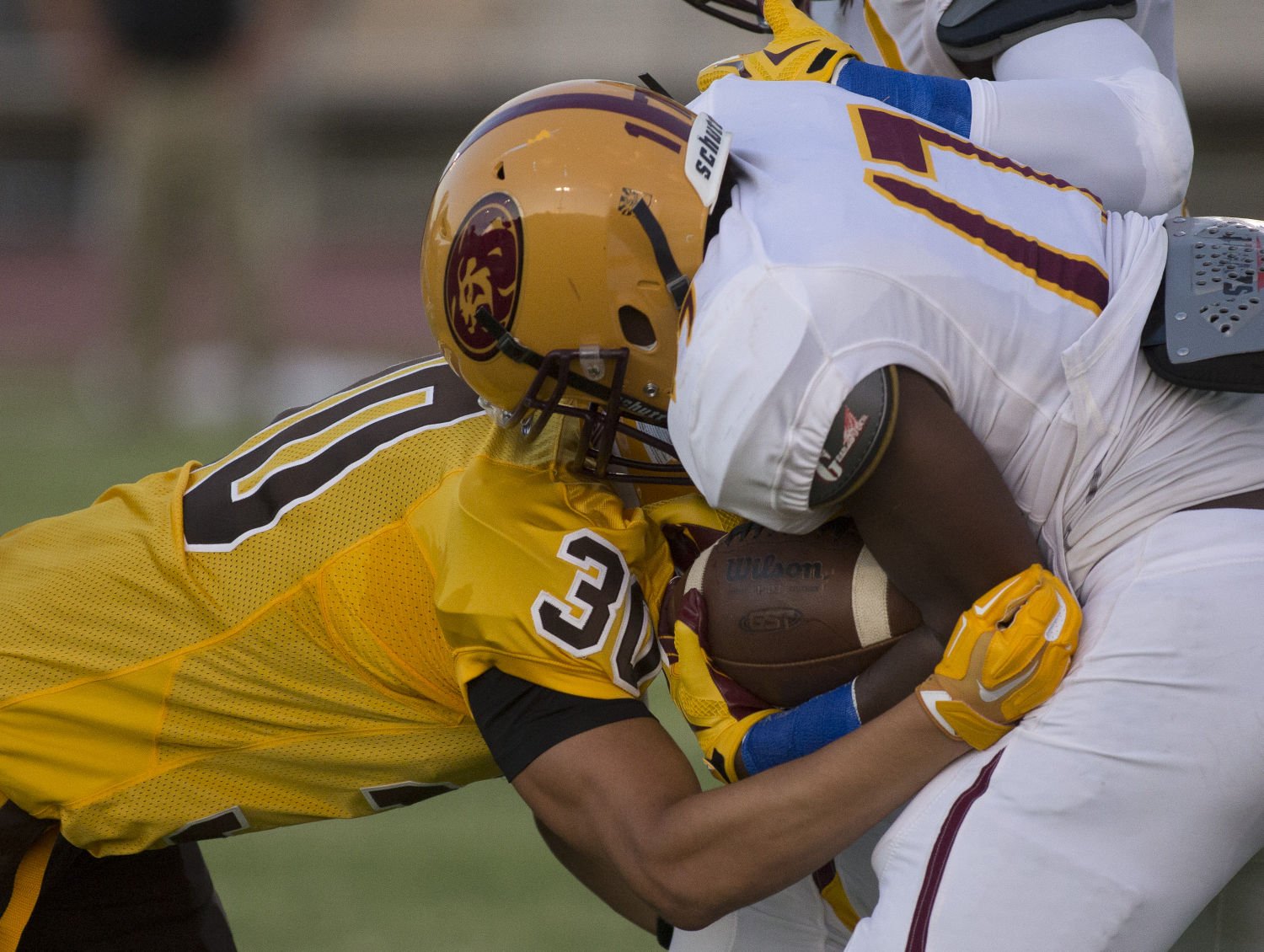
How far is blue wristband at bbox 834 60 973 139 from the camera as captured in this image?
2412mm

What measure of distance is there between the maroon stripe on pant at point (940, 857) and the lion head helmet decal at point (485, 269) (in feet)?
2.95

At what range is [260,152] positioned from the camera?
34.6ft

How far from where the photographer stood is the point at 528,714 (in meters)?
2.27

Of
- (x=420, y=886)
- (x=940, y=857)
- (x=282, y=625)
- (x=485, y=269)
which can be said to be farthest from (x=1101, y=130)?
(x=420, y=886)

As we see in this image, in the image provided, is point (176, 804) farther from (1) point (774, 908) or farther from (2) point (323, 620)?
(1) point (774, 908)

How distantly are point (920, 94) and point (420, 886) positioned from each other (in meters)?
2.29

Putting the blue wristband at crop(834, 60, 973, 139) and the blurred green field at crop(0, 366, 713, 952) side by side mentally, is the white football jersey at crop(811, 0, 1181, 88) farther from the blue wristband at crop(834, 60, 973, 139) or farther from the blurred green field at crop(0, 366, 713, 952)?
the blurred green field at crop(0, 366, 713, 952)

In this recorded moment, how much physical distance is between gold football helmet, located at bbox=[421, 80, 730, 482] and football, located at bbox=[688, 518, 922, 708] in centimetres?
25

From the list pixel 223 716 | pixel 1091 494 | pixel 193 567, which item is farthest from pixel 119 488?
pixel 1091 494

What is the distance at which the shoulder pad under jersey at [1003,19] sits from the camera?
2670 millimetres

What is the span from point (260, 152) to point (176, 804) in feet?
28.3

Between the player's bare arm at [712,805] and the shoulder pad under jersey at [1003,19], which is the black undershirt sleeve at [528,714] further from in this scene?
the shoulder pad under jersey at [1003,19]

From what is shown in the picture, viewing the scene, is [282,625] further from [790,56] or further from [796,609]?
[790,56]

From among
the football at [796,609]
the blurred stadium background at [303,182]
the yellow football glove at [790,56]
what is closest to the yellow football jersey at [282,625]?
the football at [796,609]
